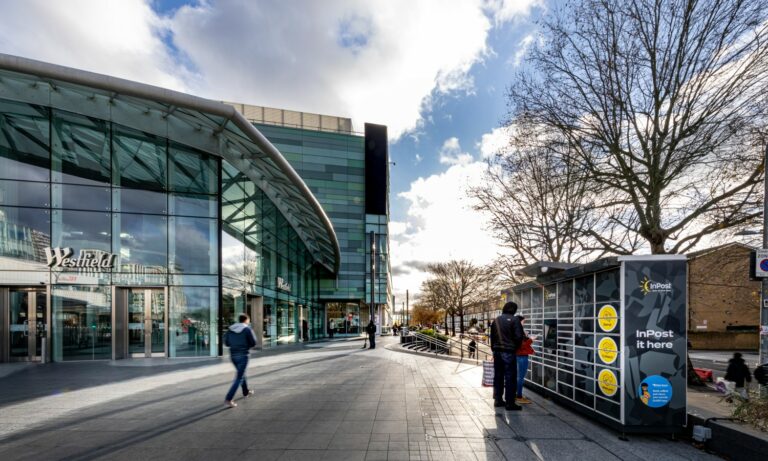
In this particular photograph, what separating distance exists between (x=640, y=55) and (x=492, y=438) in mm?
9847

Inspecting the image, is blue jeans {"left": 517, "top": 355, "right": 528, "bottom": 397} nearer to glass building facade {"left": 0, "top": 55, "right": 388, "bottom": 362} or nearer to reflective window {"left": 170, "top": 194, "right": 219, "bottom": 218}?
glass building facade {"left": 0, "top": 55, "right": 388, "bottom": 362}

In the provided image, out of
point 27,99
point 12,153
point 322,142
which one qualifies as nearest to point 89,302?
point 12,153

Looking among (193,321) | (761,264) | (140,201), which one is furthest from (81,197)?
(761,264)

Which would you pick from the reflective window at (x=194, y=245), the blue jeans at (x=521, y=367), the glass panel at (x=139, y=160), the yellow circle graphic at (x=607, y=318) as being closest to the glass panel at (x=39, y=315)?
the reflective window at (x=194, y=245)

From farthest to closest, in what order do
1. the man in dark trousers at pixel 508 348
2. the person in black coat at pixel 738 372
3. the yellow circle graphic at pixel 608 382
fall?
the person in black coat at pixel 738 372
the man in dark trousers at pixel 508 348
the yellow circle graphic at pixel 608 382

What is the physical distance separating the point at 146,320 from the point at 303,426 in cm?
1233

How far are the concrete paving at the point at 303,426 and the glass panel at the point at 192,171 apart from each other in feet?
27.4

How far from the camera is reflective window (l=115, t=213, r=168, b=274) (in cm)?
1517

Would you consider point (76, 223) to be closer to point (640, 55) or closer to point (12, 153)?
point (12, 153)

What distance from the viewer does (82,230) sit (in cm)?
1486

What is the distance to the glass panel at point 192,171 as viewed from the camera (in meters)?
15.8

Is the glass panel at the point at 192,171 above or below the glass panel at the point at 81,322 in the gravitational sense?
above

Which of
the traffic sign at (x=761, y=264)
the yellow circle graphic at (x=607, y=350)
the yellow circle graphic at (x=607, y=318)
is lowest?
the yellow circle graphic at (x=607, y=350)

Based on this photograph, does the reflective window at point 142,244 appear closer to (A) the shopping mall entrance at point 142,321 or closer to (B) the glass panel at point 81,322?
(A) the shopping mall entrance at point 142,321
